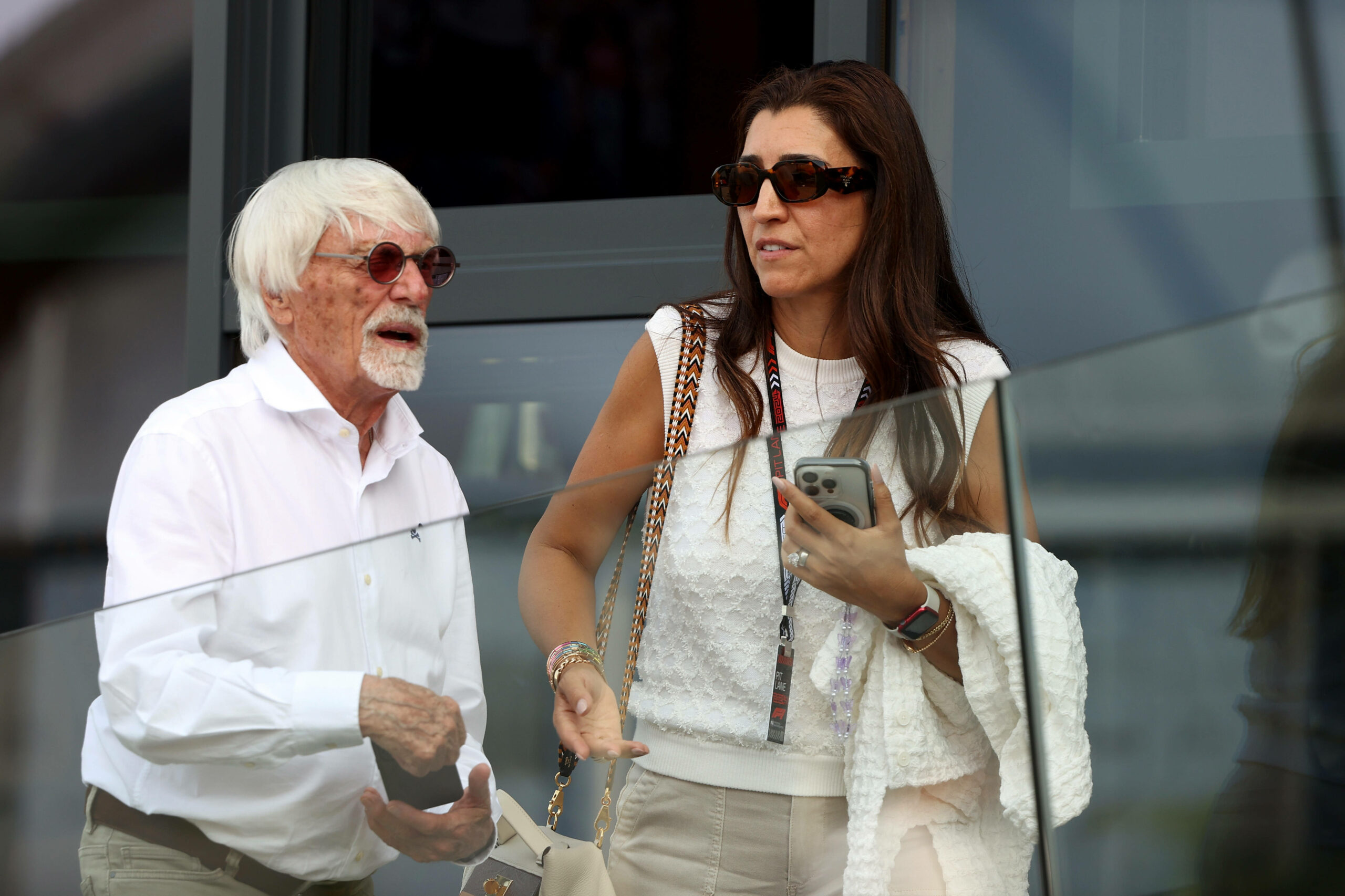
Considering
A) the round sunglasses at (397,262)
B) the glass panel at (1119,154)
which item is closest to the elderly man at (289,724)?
the round sunglasses at (397,262)

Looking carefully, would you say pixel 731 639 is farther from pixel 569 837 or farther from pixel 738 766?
pixel 569 837

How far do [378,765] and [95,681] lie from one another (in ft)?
1.10

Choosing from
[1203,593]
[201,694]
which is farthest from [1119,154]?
[201,694]

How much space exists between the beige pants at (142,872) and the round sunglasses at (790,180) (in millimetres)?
1197

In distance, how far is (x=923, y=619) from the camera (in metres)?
1.16

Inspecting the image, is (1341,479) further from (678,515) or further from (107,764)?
(107,764)

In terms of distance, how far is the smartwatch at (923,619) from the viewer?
1.15 metres

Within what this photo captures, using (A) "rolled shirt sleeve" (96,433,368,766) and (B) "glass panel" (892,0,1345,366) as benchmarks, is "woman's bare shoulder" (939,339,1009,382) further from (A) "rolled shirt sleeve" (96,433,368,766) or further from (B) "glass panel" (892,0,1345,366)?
(B) "glass panel" (892,0,1345,366)

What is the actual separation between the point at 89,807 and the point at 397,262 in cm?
117

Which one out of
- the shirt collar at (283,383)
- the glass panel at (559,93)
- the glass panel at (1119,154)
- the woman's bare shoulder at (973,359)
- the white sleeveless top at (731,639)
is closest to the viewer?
the white sleeveless top at (731,639)

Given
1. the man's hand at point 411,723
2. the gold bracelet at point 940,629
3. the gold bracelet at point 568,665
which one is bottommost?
the man's hand at point 411,723

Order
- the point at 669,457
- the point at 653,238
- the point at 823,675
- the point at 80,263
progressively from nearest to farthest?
the point at 823,675 < the point at 669,457 < the point at 653,238 < the point at 80,263

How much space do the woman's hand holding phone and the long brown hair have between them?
68cm

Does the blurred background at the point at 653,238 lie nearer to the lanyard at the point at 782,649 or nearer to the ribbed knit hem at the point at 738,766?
the ribbed knit hem at the point at 738,766
